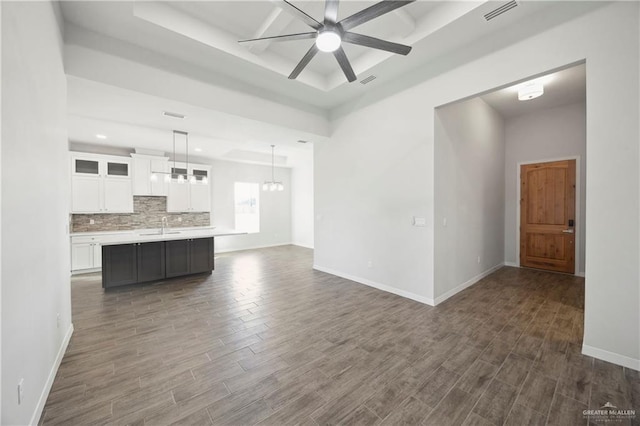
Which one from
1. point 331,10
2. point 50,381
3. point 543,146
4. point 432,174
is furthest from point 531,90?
point 50,381

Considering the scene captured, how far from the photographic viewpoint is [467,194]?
→ 174 inches

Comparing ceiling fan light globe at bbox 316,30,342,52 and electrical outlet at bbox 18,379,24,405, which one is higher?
ceiling fan light globe at bbox 316,30,342,52

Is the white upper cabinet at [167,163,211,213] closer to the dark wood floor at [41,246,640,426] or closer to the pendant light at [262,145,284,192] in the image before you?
the pendant light at [262,145,284,192]

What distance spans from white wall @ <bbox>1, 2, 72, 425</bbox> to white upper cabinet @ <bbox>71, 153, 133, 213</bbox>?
4286 mm

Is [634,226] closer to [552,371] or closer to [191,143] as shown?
[552,371]

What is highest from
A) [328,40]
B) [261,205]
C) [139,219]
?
[328,40]

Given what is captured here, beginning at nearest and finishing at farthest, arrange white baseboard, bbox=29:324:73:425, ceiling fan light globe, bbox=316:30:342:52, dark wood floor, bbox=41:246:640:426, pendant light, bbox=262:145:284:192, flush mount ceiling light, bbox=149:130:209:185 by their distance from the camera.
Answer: white baseboard, bbox=29:324:73:425, dark wood floor, bbox=41:246:640:426, ceiling fan light globe, bbox=316:30:342:52, flush mount ceiling light, bbox=149:130:209:185, pendant light, bbox=262:145:284:192

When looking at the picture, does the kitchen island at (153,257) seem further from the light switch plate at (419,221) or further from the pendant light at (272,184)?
the light switch plate at (419,221)

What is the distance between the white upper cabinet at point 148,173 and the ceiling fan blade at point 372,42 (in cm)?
586

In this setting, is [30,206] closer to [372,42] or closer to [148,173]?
[372,42]

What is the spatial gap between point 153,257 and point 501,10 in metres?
6.31

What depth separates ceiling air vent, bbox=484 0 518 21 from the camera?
2.49m

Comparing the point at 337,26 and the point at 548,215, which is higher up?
the point at 337,26

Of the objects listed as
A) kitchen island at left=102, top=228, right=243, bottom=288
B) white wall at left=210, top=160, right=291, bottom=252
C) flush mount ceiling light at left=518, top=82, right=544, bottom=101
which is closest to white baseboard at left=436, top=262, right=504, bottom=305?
flush mount ceiling light at left=518, top=82, right=544, bottom=101
